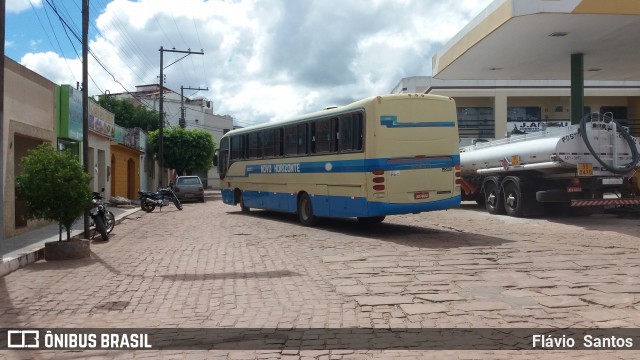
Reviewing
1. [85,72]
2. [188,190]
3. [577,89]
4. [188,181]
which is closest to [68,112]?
[85,72]

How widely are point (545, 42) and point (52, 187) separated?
15501mm

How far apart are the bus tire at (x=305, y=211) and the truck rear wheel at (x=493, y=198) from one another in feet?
18.2

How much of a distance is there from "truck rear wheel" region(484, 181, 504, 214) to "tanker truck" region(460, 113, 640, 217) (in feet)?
0.19

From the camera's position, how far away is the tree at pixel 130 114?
163 ft

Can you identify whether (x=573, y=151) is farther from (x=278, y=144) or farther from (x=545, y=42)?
(x=278, y=144)

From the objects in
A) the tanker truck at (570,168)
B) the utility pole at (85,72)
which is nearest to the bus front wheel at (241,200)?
the utility pole at (85,72)

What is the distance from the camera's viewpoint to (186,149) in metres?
42.6

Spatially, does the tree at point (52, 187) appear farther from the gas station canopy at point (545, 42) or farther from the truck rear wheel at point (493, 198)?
the gas station canopy at point (545, 42)

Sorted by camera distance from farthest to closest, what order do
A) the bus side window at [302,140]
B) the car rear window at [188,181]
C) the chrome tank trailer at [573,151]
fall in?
the car rear window at [188,181] → the bus side window at [302,140] → the chrome tank trailer at [573,151]

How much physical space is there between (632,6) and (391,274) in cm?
1183

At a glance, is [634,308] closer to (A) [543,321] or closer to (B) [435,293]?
(A) [543,321]

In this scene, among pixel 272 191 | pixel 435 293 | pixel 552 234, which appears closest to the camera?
pixel 435 293

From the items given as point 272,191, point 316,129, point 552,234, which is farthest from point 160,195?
point 552,234

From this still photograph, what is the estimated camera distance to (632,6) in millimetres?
14961
